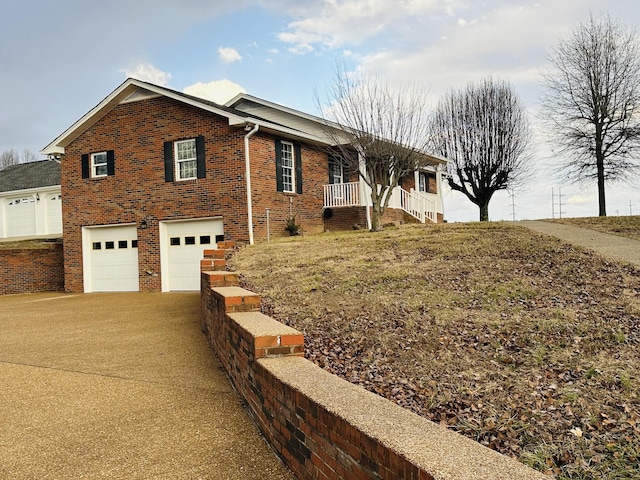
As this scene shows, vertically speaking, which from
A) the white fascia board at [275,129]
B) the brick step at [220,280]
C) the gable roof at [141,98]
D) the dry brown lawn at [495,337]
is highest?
the gable roof at [141,98]

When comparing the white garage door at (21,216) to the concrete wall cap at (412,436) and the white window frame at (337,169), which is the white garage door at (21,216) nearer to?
the white window frame at (337,169)

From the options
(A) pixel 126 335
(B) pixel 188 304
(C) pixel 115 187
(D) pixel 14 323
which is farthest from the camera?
(C) pixel 115 187

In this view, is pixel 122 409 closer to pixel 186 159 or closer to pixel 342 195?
pixel 186 159

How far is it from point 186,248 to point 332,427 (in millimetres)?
14260

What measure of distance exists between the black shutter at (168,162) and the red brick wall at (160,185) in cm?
18

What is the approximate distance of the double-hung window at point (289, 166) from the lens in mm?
17052

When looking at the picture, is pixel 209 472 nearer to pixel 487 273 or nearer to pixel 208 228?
pixel 487 273

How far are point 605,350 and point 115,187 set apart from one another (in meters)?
16.0

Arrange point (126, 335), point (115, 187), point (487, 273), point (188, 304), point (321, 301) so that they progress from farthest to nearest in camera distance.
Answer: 1. point (115, 187)
2. point (188, 304)
3. point (126, 335)
4. point (487, 273)
5. point (321, 301)

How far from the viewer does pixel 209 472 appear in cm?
380

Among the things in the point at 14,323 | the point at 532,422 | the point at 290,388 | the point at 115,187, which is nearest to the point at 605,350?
the point at 532,422

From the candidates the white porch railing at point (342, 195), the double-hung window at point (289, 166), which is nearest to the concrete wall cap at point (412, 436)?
the double-hung window at point (289, 166)

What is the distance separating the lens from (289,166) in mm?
17672

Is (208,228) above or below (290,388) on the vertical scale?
above
